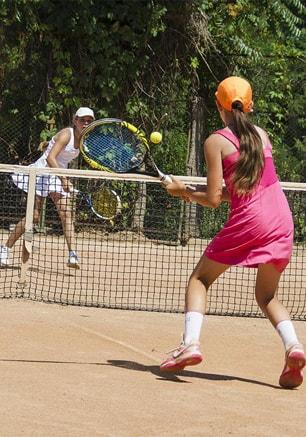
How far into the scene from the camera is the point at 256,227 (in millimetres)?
5508

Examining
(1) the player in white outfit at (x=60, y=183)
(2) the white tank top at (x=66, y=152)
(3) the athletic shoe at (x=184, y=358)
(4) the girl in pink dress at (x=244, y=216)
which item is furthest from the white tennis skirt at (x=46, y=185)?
(3) the athletic shoe at (x=184, y=358)

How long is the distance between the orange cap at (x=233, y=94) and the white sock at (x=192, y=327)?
1.14 m

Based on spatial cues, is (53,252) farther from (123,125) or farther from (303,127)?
(303,127)

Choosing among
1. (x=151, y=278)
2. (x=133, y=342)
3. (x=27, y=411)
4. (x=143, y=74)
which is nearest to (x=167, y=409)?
(x=27, y=411)

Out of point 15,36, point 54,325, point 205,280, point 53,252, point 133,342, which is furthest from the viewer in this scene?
point 15,36

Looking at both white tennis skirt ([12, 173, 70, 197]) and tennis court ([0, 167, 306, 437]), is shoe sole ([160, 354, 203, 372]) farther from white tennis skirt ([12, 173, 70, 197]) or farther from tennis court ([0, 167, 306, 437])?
white tennis skirt ([12, 173, 70, 197])

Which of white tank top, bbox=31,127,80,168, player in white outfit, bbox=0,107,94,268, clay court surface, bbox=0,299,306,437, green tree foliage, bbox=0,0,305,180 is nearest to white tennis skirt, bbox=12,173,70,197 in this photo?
player in white outfit, bbox=0,107,94,268

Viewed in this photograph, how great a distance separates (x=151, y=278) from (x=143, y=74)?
5.19 m

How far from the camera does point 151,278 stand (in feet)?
33.5

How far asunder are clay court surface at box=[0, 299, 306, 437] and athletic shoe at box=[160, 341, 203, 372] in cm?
8

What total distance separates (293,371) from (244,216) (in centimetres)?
87

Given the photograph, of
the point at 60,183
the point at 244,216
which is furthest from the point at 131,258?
the point at 244,216

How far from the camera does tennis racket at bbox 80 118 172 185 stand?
22.2 feet

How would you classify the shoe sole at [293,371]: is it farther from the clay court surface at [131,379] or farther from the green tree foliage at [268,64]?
the green tree foliage at [268,64]
